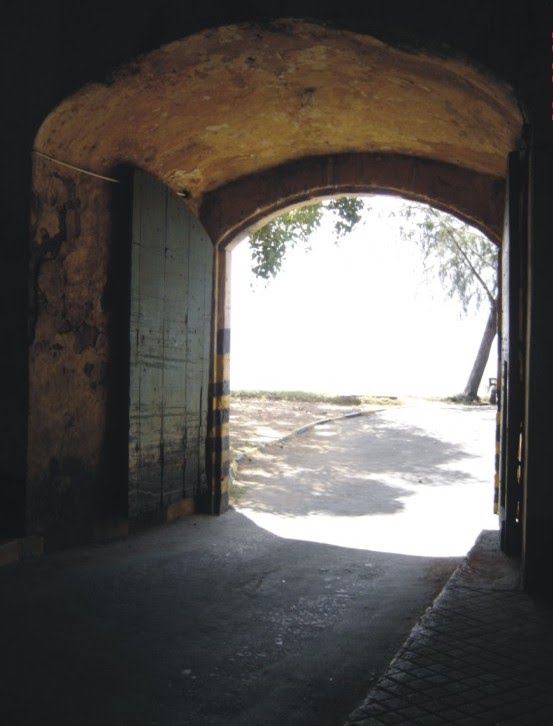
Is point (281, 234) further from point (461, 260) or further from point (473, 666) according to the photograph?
point (461, 260)

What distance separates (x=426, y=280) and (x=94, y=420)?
17552 millimetres

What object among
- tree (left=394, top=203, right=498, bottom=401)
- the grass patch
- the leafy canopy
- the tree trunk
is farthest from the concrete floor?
tree (left=394, top=203, right=498, bottom=401)

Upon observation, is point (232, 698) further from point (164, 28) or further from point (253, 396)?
point (253, 396)

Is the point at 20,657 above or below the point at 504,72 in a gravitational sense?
below

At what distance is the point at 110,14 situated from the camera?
461 centimetres

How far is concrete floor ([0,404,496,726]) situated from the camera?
9.64 feet

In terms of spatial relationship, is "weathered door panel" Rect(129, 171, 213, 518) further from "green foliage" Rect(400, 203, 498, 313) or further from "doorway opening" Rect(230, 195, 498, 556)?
"green foliage" Rect(400, 203, 498, 313)

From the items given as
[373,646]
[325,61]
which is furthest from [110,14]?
[373,646]

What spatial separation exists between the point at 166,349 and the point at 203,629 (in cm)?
305

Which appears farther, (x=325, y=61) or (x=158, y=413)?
(x=158, y=413)

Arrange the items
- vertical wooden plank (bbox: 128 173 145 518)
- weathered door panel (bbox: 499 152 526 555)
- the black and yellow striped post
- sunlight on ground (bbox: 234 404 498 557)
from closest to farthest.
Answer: weathered door panel (bbox: 499 152 526 555), vertical wooden plank (bbox: 128 173 145 518), sunlight on ground (bbox: 234 404 498 557), the black and yellow striped post

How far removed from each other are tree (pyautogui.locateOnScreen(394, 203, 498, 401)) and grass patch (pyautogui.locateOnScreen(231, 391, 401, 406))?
10.3 ft

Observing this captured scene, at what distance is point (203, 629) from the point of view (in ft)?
12.6

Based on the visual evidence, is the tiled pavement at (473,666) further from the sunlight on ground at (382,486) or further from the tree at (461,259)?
the tree at (461,259)
